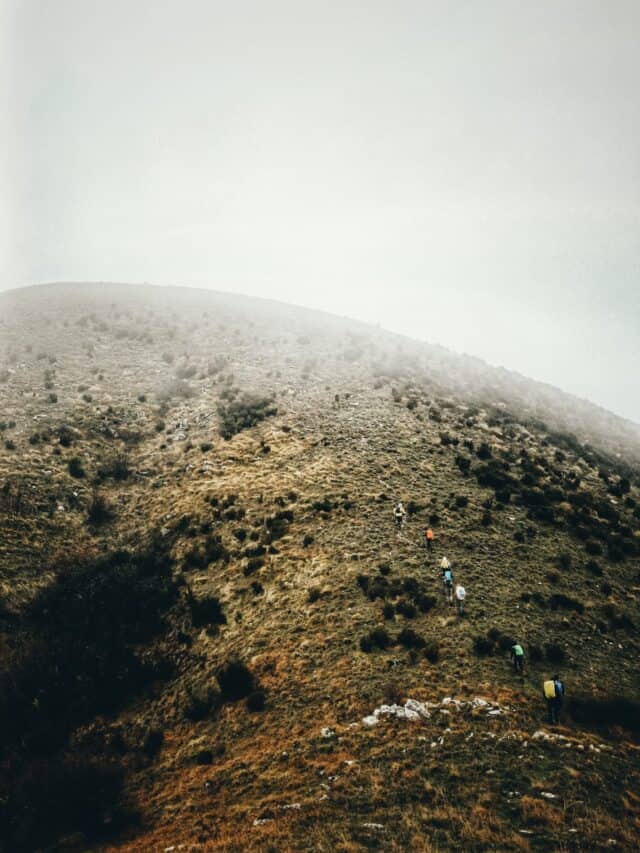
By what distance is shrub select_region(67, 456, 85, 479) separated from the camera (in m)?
25.4

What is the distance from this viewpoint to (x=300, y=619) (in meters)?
17.8

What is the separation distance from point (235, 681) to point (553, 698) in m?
10.2

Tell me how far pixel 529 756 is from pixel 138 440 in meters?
26.4

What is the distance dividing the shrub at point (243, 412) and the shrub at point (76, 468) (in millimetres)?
8643

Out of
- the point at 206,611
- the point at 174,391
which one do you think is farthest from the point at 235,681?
the point at 174,391

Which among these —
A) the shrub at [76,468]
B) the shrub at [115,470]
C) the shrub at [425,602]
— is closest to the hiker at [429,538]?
the shrub at [425,602]

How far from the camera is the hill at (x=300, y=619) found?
444 inches

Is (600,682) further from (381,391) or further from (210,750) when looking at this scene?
(381,391)

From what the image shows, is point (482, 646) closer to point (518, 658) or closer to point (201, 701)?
point (518, 658)

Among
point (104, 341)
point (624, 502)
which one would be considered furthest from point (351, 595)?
point (104, 341)

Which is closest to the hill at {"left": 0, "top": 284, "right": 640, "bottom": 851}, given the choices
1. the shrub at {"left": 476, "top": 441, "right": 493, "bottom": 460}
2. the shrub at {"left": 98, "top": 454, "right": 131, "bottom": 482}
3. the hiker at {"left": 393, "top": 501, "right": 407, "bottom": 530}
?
the shrub at {"left": 98, "top": 454, "right": 131, "bottom": 482}

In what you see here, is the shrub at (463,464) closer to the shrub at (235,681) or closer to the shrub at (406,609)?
the shrub at (406,609)

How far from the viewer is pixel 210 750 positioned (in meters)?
13.6

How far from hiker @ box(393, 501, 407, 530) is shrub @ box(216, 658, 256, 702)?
10.0 meters
